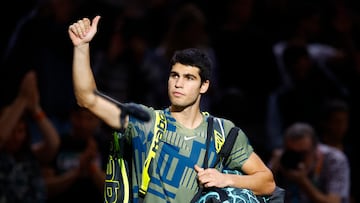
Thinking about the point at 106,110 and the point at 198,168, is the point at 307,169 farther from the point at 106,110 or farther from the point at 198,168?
the point at 106,110

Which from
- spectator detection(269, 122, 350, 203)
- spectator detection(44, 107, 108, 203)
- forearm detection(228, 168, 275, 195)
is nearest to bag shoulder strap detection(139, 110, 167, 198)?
forearm detection(228, 168, 275, 195)

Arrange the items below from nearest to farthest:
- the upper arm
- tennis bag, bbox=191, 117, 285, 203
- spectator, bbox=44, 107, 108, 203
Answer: the upper arm < tennis bag, bbox=191, 117, 285, 203 < spectator, bbox=44, 107, 108, 203

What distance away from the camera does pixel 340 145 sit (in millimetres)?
7816

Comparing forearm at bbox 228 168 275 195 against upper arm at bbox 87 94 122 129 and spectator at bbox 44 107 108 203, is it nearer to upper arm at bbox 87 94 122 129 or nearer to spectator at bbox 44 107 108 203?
upper arm at bbox 87 94 122 129

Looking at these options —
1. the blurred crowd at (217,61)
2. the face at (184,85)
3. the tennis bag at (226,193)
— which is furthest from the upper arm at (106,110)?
the blurred crowd at (217,61)

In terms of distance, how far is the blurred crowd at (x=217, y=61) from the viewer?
7.47 meters

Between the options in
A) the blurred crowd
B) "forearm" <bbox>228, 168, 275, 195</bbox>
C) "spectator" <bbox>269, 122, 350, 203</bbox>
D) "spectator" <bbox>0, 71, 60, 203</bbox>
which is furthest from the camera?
the blurred crowd

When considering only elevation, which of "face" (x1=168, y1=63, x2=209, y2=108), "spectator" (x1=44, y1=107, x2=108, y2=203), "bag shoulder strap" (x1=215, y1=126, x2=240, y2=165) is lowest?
"spectator" (x1=44, y1=107, x2=108, y2=203)

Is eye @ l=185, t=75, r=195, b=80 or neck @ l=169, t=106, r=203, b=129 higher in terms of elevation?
eye @ l=185, t=75, r=195, b=80

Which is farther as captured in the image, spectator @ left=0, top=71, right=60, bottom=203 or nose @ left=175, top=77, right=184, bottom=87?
spectator @ left=0, top=71, right=60, bottom=203

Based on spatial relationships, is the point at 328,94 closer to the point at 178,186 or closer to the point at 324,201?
the point at 324,201

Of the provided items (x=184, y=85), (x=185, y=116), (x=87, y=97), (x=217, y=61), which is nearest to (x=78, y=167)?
(x=217, y=61)

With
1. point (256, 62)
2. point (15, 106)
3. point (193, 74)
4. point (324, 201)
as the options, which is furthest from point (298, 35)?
point (193, 74)

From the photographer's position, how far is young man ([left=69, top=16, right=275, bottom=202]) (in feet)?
14.4
